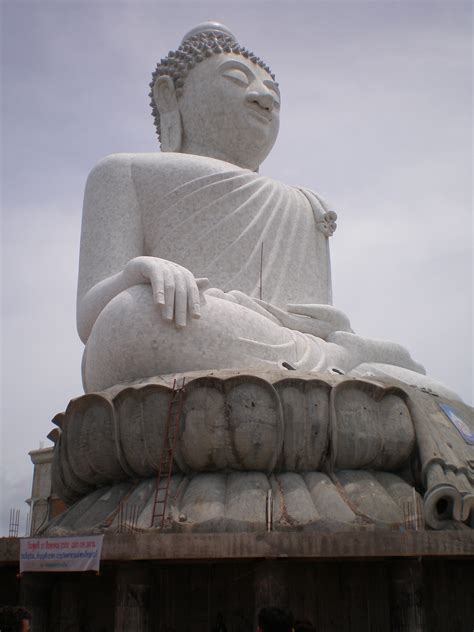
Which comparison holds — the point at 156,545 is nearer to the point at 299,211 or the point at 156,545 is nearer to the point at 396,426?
the point at 396,426

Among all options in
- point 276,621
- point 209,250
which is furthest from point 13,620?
point 209,250

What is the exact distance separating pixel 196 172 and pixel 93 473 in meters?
4.13

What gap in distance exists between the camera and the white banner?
5.76m

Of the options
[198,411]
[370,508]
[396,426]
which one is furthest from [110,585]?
[396,426]

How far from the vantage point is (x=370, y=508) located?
654cm

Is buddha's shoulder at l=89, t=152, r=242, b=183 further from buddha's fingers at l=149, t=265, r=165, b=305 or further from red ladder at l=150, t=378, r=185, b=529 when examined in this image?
red ladder at l=150, t=378, r=185, b=529

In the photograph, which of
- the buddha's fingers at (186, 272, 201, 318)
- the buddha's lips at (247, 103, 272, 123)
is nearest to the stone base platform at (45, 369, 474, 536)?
the buddha's fingers at (186, 272, 201, 318)

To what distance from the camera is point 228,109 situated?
35.1 ft

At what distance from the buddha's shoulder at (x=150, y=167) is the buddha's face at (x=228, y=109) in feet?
3.11

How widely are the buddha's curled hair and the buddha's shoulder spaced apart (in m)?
1.55

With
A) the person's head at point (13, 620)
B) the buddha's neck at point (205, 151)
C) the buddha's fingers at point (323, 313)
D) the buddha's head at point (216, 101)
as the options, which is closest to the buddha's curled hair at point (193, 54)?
the buddha's head at point (216, 101)

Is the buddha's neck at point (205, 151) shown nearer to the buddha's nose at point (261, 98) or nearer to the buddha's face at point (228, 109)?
the buddha's face at point (228, 109)

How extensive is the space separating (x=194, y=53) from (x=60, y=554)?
7.29 m

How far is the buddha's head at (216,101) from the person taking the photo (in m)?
10.7
